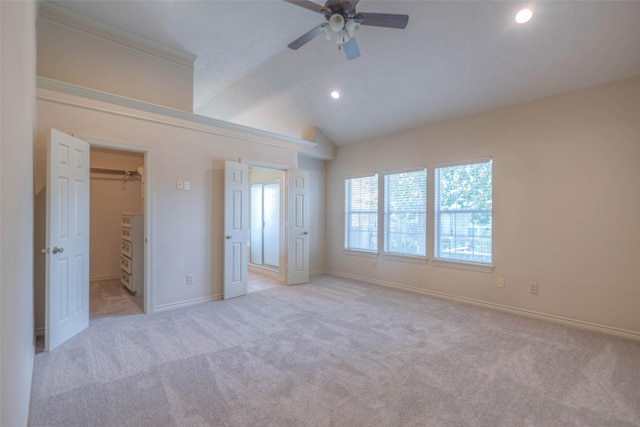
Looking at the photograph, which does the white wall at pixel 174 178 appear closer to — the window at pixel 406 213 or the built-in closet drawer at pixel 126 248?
the built-in closet drawer at pixel 126 248

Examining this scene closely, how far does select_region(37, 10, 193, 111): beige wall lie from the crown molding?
0.03m

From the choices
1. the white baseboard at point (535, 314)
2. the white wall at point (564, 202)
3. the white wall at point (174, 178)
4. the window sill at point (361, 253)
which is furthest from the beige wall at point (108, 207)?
the white wall at point (564, 202)

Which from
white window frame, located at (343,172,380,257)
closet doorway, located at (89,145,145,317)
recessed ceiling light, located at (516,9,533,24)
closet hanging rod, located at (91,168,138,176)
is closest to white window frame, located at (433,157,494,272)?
white window frame, located at (343,172,380,257)

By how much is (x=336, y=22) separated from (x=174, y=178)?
2.78 m

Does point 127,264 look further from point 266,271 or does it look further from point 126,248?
point 266,271

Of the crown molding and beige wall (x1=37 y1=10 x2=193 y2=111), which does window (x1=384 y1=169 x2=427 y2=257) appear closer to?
beige wall (x1=37 y1=10 x2=193 y2=111)

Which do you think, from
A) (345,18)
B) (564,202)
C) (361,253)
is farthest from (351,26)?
(361,253)

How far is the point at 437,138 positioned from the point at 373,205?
1600 mm

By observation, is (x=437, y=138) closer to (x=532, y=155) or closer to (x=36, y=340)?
(x=532, y=155)

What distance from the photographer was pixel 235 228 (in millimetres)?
4473

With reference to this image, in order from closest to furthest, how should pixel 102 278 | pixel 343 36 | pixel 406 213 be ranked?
pixel 343 36
pixel 406 213
pixel 102 278

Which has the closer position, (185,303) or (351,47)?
(351,47)

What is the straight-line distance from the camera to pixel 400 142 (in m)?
5.07

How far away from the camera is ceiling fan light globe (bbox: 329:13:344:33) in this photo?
2414 millimetres
